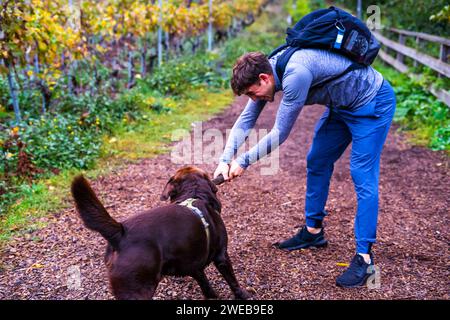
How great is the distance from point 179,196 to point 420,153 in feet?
15.3

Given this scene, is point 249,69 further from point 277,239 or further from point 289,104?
point 277,239

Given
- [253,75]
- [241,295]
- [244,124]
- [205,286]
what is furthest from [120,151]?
[253,75]

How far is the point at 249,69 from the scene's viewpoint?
2.94m

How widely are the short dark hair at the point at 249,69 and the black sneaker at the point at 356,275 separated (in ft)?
4.87

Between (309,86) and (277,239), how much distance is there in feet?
5.42

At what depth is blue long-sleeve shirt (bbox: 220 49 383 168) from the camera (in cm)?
293

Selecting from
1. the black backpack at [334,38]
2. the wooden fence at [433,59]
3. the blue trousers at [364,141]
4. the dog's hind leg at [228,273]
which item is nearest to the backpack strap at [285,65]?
the black backpack at [334,38]

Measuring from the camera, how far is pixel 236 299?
3.22 metres

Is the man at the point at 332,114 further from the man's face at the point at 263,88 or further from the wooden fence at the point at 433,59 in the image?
the wooden fence at the point at 433,59

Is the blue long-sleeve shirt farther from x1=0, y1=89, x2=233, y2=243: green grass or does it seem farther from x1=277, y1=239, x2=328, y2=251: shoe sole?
x1=0, y1=89, x2=233, y2=243: green grass

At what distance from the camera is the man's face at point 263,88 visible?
3.00 meters

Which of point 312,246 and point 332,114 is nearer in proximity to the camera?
point 332,114

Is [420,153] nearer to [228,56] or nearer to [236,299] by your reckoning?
[236,299]
